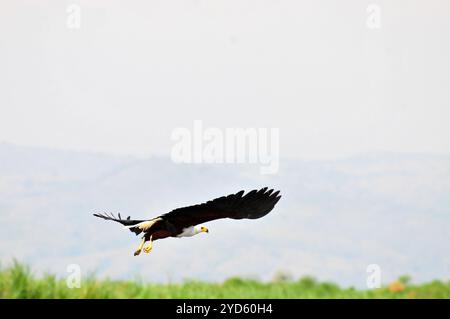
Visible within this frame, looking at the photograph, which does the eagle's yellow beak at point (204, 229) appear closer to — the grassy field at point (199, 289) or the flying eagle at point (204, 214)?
the flying eagle at point (204, 214)

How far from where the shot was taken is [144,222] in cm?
617

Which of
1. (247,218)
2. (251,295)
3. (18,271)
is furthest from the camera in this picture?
(251,295)

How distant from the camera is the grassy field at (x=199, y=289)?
11359mm

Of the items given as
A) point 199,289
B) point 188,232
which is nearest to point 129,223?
point 188,232

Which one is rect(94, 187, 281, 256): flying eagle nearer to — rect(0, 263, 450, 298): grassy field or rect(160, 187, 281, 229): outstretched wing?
rect(160, 187, 281, 229): outstretched wing

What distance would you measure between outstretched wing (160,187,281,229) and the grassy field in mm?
5956

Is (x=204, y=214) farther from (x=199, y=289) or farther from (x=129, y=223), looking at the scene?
(x=199, y=289)

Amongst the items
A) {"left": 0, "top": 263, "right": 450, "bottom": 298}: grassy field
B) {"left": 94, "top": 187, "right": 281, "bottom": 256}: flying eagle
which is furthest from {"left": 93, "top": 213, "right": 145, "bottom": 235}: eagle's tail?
{"left": 0, "top": 263, "right": 450, "bottom": 298}: grassy field

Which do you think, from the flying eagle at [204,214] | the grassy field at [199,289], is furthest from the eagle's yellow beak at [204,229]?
the grassy field at [199,289]

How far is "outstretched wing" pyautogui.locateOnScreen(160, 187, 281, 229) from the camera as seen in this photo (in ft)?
19.8
